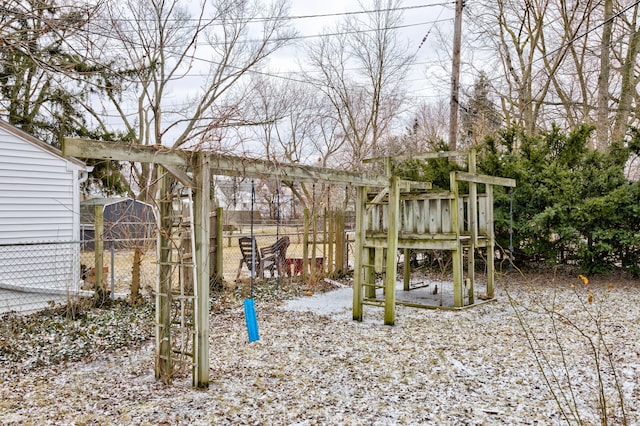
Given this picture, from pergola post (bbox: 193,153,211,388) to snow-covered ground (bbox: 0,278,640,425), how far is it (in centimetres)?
21

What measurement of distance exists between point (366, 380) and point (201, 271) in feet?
5.94

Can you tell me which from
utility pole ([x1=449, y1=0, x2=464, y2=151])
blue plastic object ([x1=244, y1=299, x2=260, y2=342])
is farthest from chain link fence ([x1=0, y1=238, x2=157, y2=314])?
utility pole ([x1=449, y1=0, x2=464, y2=151])

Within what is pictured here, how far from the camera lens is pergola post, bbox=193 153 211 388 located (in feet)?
14.3

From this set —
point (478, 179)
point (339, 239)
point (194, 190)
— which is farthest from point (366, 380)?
point (339, 239)

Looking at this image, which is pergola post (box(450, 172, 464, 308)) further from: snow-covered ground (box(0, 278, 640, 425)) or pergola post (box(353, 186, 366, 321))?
pergola post (box(353, 186, 366, 321))

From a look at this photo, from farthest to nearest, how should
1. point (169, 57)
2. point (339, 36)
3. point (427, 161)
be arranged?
point (339, 36) → point (169, 57) → point (427, 161)

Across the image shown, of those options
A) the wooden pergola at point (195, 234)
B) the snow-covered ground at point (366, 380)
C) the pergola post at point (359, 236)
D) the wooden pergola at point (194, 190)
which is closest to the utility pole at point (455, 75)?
the pergola post at point (359, 236)

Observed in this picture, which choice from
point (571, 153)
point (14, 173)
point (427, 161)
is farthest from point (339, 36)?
point (14, 173)

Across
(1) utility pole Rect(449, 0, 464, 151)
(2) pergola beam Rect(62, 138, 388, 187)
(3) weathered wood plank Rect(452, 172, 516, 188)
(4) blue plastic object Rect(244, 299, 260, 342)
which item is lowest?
(4) blue plastic object Rect(244, 299, 260, 342)

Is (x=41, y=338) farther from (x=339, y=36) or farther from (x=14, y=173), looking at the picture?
(x=339, y=36)

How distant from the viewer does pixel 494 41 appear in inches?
762

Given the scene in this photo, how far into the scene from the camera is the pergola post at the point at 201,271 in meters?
4.36

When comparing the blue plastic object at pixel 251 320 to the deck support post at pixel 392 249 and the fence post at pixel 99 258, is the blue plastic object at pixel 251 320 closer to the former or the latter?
the deck support post at pixel 392 249

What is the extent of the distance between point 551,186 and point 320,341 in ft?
23.4
